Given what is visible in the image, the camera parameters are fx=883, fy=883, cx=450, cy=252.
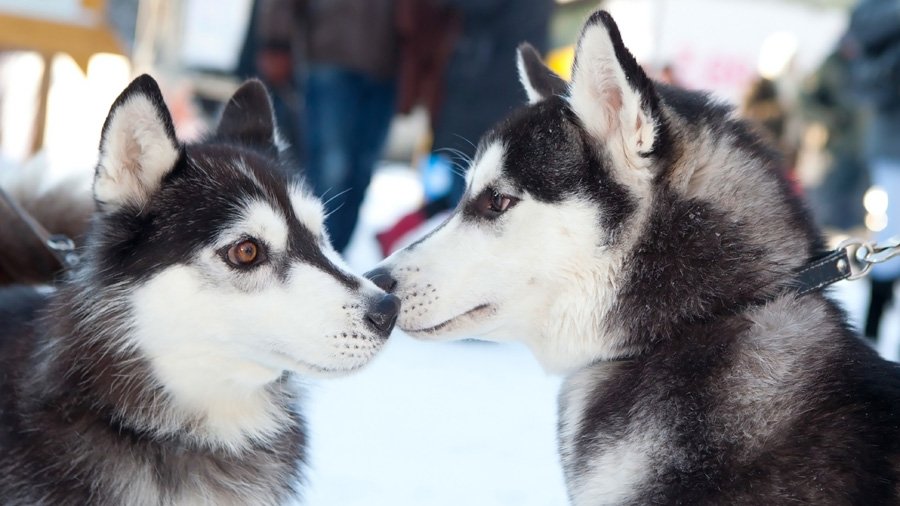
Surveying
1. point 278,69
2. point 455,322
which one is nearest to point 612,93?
point 455,322

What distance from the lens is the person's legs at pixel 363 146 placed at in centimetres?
506

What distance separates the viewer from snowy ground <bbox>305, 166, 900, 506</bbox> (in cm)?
297

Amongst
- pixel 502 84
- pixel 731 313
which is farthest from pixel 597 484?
pixel 502 84

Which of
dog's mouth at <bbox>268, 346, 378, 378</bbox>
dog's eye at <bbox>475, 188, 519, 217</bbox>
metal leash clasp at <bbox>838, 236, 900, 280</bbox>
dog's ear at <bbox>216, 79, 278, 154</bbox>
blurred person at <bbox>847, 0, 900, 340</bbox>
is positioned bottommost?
dog's mouth at <bbox>268, 346, 378, 378</bbox>

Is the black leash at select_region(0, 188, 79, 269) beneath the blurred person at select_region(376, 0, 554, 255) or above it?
beneath

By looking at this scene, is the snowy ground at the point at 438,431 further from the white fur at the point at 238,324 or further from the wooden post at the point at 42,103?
the wooden post at the point at 42,103

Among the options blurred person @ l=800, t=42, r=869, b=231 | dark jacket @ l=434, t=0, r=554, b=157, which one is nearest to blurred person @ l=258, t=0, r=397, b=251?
dark jacket @ l=434, t=0, r=554, b=157

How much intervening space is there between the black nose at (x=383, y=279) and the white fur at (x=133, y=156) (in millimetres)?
552

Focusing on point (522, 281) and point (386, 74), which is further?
point (386, 74)

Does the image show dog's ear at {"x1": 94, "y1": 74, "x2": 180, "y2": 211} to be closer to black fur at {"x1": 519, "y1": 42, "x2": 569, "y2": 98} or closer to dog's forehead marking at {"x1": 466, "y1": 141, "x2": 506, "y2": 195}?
dog's forehead marking at {"x1": 466, "y1": 141, "x2": 506, "y2": 195}

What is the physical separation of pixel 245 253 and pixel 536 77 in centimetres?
93

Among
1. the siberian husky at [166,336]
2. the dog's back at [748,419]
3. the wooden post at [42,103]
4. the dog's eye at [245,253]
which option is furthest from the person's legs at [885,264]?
the wooden post at [42,103]

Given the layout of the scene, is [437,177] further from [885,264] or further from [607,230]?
[607,230]

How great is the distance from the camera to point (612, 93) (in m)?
1.99
